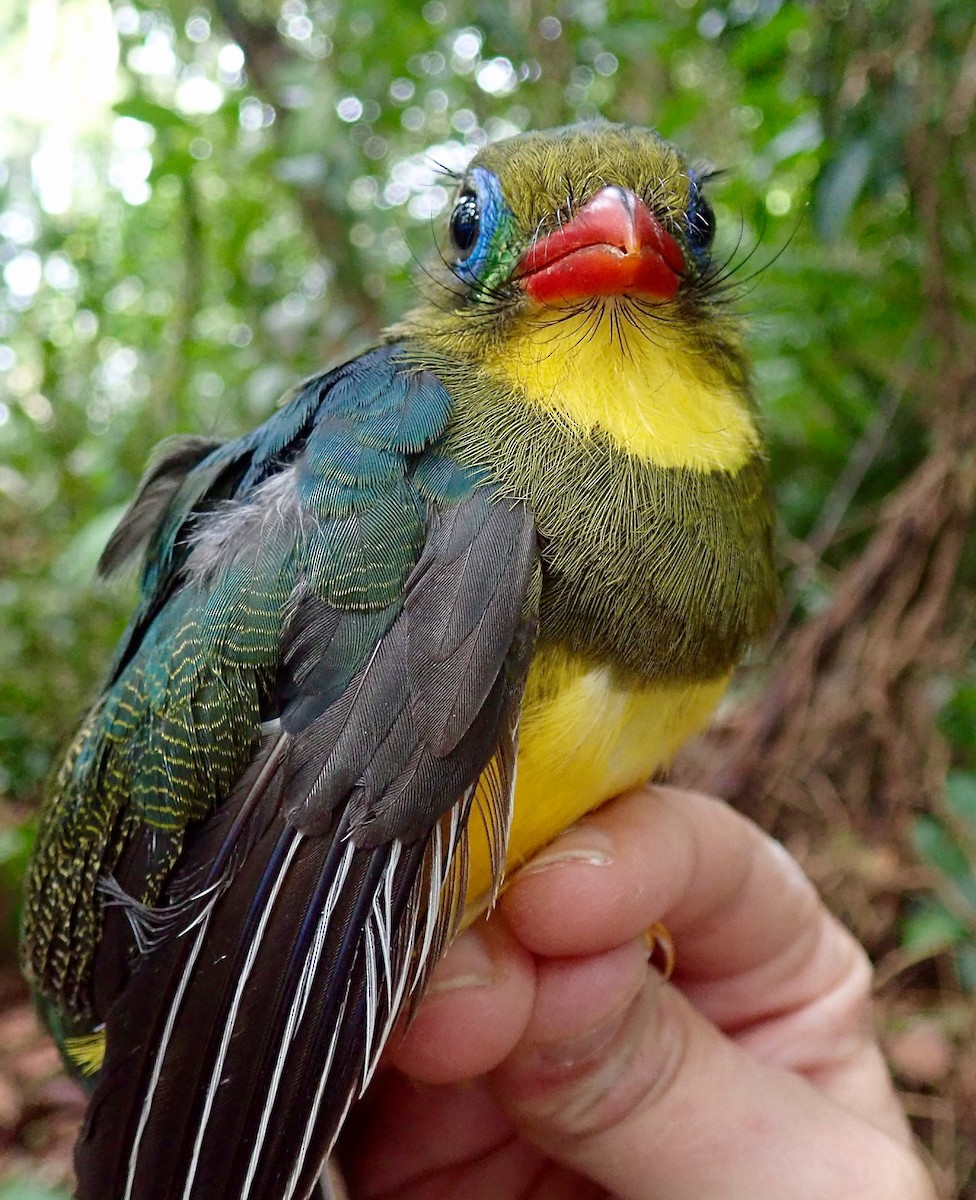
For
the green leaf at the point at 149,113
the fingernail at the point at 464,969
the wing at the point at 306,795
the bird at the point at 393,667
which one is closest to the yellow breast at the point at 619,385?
the bird at the point at 393,667

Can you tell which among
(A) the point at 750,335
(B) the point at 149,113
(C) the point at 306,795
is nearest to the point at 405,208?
(B) the point at 149,113

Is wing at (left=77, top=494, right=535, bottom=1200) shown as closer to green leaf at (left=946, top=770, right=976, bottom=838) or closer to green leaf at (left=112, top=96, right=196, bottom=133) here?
green leaf at (left=946, top=770, right=976, bottom=838)

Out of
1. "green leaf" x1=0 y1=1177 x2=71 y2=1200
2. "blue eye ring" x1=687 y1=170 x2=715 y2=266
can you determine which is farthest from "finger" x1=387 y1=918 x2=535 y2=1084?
"blue eye ring" x1=687 y1=170 x2=715 y2=266

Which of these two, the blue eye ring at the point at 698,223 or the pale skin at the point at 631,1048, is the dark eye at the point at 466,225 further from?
the pale skin at the point at 631,1048

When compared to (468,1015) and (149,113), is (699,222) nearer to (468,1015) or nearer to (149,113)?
(468,1015)

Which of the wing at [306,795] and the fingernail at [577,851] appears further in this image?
the fingernail at [577,851]

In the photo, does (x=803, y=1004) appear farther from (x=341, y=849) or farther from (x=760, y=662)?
(x=760, y=662)

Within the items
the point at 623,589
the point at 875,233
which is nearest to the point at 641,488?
the point at 623,589
